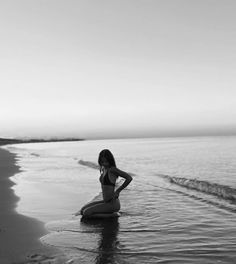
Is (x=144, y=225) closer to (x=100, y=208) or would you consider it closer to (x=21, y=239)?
(x=100, y=208)

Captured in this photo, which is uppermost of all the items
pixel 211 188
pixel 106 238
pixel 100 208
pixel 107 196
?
pixel 107 196

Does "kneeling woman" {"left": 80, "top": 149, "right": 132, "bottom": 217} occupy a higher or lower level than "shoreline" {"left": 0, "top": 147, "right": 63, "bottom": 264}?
higher

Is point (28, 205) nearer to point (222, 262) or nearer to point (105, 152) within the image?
point (105, 152)

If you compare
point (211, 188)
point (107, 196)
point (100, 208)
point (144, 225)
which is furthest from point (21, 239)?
point (211, 188)

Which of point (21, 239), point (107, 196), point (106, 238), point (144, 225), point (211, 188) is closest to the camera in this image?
point (21, 239)

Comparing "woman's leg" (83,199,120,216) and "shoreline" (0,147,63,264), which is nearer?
"shoreline" (0,147,63,264)

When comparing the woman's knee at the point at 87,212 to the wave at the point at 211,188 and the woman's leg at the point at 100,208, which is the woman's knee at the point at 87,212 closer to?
the woman's leg at the point at 100,208

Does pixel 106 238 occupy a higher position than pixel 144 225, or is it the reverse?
pixel 106 238

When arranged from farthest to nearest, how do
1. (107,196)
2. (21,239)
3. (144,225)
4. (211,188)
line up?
(211,188)
(107,196)
(144,225)
(21,239)

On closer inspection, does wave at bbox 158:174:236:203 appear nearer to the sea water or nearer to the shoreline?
Result: the sea water

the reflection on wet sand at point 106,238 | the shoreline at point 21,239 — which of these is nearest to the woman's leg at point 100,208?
the reflection on wet sand at point 106,238

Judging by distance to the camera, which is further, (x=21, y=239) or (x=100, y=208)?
(x=100, y=208)

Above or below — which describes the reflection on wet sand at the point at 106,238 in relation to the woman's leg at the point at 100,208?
below

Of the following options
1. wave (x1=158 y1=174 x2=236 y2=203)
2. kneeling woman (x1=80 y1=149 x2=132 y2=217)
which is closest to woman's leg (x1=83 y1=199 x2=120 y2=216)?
kneeling woman (x1=80 y1=149 x2=132 y2=217)
